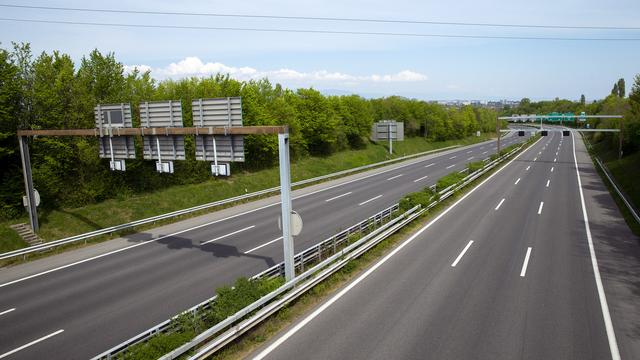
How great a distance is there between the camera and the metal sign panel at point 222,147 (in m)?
16.9

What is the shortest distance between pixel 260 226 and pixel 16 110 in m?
19.7

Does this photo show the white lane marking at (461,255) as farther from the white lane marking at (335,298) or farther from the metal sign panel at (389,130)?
the metal sign panel at (389,130)

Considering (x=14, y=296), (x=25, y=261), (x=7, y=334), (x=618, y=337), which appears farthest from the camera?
(x=25, y=261)

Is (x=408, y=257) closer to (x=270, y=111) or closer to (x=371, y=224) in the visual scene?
(x=371, y=224)

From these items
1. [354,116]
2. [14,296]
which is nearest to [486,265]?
[14,296]

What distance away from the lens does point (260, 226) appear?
27453 millimetres

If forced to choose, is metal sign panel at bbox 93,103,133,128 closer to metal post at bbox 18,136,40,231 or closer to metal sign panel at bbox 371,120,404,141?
metal post at bbox 18,136,40,231

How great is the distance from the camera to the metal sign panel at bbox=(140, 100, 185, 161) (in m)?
18.4

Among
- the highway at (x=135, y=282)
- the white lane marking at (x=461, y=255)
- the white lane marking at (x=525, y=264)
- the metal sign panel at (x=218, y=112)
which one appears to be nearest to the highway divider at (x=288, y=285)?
the highway at (x=135, y=282)

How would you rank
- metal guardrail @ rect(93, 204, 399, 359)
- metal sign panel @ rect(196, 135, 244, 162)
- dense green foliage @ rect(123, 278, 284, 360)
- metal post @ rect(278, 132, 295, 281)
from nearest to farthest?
dense green foliage @ rect(123, 278, 284, 360) → metal guardrail @ rect(93, 204, 399, 359) → metal post @ rect(278, 132, 295, 281) → metal sign panel @ rect(196, 135, 244, 162)

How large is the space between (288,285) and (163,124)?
989 centimetres

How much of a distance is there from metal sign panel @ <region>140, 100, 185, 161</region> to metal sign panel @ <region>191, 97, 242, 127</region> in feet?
5.23

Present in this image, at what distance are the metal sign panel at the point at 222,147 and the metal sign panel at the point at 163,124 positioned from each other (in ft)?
5.13

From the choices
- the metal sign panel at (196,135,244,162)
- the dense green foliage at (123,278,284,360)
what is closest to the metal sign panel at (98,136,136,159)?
the metal sign panel at (196,135,244,162)
